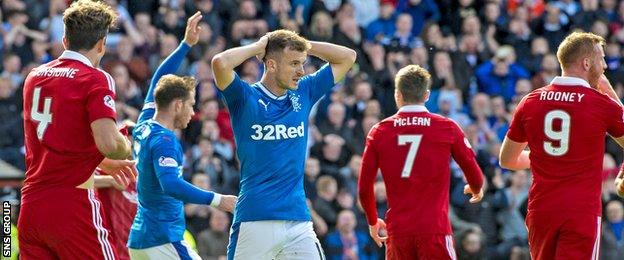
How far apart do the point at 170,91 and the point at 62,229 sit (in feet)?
6.75

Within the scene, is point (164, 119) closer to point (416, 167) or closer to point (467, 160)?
point (416, 167)

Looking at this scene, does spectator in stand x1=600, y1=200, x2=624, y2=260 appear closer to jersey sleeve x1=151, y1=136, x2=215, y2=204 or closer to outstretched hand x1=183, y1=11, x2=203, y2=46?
outstretched hand x1=183, y1=11, x2=203, y2=46

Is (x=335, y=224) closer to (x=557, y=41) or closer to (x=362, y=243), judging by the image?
(x=362, y=243)

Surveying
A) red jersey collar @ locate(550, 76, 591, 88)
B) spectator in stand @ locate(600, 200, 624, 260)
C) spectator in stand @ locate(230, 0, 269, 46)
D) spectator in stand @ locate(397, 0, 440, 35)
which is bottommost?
spectator in stand @ locate(600, 200, 624, 260)

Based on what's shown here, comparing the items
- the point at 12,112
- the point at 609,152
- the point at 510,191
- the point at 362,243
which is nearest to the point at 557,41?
the point at 609,152

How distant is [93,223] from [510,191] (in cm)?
1063

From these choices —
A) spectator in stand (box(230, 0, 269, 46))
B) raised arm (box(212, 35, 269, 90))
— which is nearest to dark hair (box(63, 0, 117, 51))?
raised arm (box(212, 35, 269, 90))

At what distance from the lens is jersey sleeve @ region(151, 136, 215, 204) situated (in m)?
9.54

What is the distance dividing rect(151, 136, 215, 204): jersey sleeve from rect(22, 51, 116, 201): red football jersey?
1.17 metres

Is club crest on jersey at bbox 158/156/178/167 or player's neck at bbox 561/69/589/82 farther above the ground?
player's neck at bbox 561/69/589/82

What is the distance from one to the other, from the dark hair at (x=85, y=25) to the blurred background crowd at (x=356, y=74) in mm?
7452

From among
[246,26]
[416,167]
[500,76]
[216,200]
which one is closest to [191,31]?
[216,200]

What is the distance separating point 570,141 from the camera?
9375mm

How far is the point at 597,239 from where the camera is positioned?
940cm
